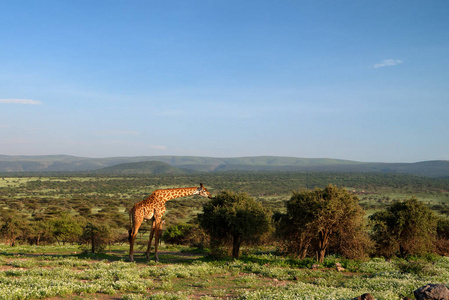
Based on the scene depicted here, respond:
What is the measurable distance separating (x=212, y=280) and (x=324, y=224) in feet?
30.1

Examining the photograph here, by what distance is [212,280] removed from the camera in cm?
1616

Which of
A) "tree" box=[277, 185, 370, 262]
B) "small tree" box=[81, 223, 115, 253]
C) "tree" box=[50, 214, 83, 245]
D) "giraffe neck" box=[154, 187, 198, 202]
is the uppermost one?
"giraffe neck" box=[154, 187, 198, 202]

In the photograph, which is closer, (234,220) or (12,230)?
(234,220)

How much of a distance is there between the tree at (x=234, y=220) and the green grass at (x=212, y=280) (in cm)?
198

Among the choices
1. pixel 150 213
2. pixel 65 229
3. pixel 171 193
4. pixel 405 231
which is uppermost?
pixel 171 193

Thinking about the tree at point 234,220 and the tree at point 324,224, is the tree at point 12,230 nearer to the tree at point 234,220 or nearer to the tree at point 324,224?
the tree at point 234,220

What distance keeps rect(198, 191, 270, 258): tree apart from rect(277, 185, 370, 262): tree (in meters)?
2.04

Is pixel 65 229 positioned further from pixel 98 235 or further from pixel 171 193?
pixel 171 193

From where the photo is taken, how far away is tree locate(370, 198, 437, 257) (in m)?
26.4

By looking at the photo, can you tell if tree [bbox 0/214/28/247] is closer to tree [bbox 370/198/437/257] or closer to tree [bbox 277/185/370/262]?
tree [bbox 277/185/370/262]

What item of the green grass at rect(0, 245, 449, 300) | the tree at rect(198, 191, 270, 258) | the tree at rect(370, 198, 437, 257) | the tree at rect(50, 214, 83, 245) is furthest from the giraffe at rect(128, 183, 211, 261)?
the tree at rect(50, 214, 83, 245)

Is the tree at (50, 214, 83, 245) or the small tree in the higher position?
the small tree

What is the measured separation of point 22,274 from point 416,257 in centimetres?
2762

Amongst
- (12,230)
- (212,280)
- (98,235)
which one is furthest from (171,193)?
(12,230)
